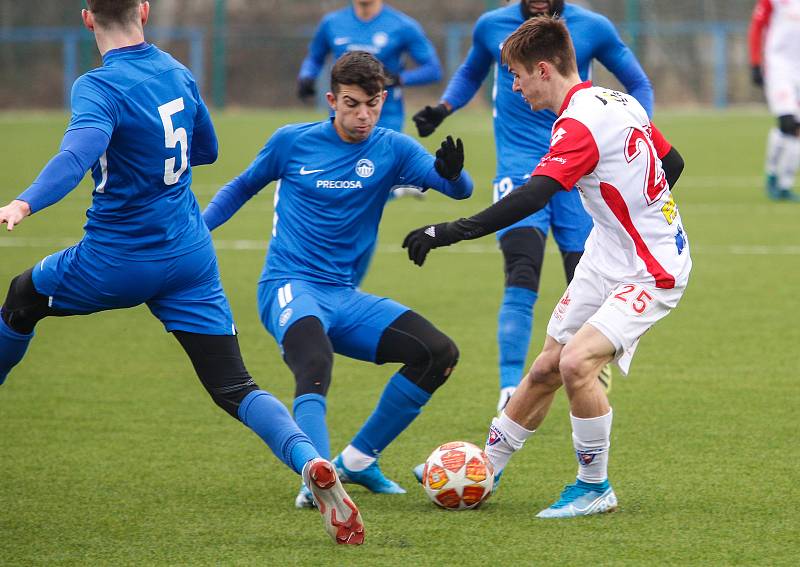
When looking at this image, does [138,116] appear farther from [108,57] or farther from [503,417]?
[503,417]

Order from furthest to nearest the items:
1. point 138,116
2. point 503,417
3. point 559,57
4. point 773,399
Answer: point 773,399 < point 503,417 < point 559,57 < point 138,116

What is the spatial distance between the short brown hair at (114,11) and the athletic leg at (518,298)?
280cm

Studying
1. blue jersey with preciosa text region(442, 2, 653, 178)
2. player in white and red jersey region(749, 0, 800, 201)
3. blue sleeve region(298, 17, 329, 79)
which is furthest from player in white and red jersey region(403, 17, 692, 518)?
player in white and red jersey region(749, 0, 800, 201)

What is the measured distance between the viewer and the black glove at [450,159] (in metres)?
5.17

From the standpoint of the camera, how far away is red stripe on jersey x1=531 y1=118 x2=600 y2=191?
4.57m

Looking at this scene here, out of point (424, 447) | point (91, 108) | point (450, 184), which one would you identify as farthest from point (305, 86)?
point (91, 108)

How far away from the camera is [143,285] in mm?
4641

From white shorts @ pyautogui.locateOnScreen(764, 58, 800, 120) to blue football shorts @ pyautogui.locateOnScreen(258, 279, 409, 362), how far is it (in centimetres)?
1017

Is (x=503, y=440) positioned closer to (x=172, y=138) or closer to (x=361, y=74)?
(x=361, y=74)

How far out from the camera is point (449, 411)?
265 inches

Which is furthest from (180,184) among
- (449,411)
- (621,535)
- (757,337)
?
(757,337)

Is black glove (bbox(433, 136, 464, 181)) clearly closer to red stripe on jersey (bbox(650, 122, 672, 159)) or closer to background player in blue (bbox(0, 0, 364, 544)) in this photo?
red stripe on jersey (bbox(650, 122, 672, 159))

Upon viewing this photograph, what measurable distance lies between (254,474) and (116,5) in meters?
2.13

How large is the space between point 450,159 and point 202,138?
0.98 metres
